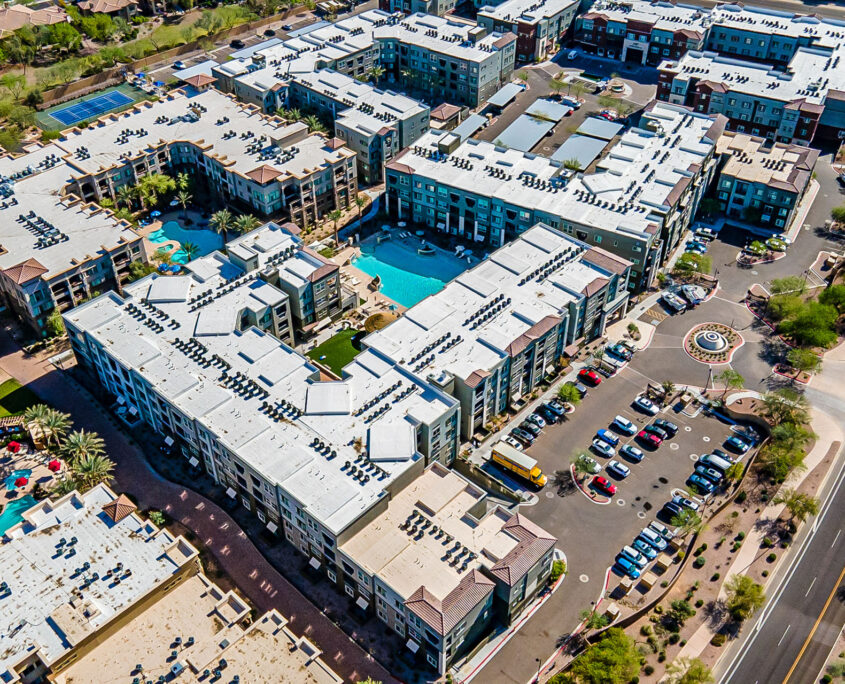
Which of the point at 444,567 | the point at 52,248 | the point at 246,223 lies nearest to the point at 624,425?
the point at 444,567

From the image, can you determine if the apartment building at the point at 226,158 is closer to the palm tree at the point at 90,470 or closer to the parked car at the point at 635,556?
the palm tree at the point at 90,470

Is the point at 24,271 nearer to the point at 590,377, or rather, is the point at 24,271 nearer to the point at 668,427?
the point at 590,377

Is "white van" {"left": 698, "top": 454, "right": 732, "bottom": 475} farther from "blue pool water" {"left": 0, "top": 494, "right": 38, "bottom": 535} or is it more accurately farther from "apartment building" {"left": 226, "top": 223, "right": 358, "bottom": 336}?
"blue pool water" {"left": 0, "top": 494, "right": 38, "bottom": 535}

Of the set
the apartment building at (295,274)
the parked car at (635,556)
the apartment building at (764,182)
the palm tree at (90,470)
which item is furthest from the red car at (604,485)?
the apartment building at (764,182)

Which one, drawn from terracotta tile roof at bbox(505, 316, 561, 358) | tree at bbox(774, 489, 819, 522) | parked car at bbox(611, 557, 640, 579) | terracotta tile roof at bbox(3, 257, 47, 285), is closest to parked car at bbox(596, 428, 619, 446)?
terracotta tile roof at bbox(505, 316, 561, 358)

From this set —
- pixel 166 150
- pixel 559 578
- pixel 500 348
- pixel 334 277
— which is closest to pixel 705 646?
pixel 559 578

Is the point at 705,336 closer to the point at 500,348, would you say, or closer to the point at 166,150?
the point at 500,348

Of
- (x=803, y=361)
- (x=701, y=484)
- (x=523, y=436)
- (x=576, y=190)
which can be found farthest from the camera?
(x=576, y=190)
